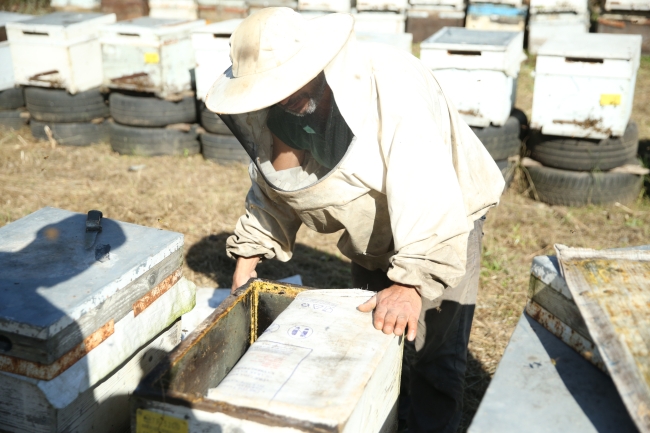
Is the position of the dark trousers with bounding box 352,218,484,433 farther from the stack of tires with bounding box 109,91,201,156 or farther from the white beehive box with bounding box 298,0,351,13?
the white beehive box with bounding box 298,0,351,13

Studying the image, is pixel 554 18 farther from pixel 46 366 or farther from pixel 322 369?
pixel 46 366

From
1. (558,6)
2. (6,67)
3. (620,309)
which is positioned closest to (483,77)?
(620,309)

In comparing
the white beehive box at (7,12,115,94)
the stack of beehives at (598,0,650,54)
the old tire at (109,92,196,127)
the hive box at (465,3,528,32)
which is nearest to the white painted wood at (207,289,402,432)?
the old tire at (109,92,196,127)

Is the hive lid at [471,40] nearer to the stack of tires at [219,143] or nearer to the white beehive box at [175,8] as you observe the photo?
the stack of tires at [219,143]

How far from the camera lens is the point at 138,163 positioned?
5047 millimetres

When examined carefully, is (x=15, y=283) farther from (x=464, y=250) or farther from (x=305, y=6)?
(x=305, y=6)

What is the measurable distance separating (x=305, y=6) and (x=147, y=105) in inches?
101

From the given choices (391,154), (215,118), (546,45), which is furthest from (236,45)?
(215,118)

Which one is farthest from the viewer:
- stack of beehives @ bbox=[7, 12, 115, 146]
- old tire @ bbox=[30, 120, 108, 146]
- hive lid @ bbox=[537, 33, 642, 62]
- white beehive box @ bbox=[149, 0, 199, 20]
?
white beehive box @ bbox=[149, 0, 199, 20]

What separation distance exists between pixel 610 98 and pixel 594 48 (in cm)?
33

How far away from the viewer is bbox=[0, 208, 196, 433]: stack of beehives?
1.33 metres

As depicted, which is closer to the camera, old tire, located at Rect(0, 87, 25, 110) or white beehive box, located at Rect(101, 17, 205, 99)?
white beehive box, located at Rect(101, 17, 205, 99)

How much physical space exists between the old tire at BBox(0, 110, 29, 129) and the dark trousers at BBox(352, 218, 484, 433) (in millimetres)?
4383

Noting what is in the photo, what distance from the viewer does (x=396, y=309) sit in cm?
158
